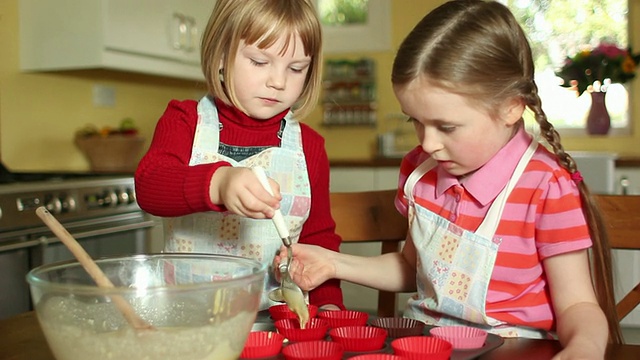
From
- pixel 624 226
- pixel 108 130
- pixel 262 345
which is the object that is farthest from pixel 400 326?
pixel 108 130

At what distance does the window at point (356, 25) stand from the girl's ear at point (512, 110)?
10.9ft

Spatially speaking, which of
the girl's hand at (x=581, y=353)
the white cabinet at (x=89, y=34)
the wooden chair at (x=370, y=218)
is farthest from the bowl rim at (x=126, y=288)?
the white cabinet at (x=89, y=34)

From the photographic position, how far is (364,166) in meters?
3.47

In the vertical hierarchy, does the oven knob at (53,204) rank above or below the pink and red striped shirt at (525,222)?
below

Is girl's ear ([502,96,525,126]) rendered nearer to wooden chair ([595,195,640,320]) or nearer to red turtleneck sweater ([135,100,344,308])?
wooden chair ([595,195,640,320])

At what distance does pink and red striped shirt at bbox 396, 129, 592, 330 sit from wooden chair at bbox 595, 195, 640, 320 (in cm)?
16

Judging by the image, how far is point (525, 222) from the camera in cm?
104

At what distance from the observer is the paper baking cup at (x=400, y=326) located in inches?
33.8

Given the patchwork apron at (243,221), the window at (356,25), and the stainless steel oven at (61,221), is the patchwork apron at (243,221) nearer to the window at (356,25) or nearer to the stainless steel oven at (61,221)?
the stainless steel oven at (61,221)

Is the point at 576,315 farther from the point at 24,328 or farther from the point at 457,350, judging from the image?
the point at 24,328

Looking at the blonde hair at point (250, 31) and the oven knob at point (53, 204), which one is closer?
the blonde hair at point (250, 31)

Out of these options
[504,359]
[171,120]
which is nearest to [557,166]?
[504,359]

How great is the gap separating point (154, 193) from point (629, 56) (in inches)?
116

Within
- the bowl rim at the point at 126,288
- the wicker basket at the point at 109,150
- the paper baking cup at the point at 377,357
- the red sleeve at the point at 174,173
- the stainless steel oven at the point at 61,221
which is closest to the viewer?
the bowl rim at the point at 126,288
